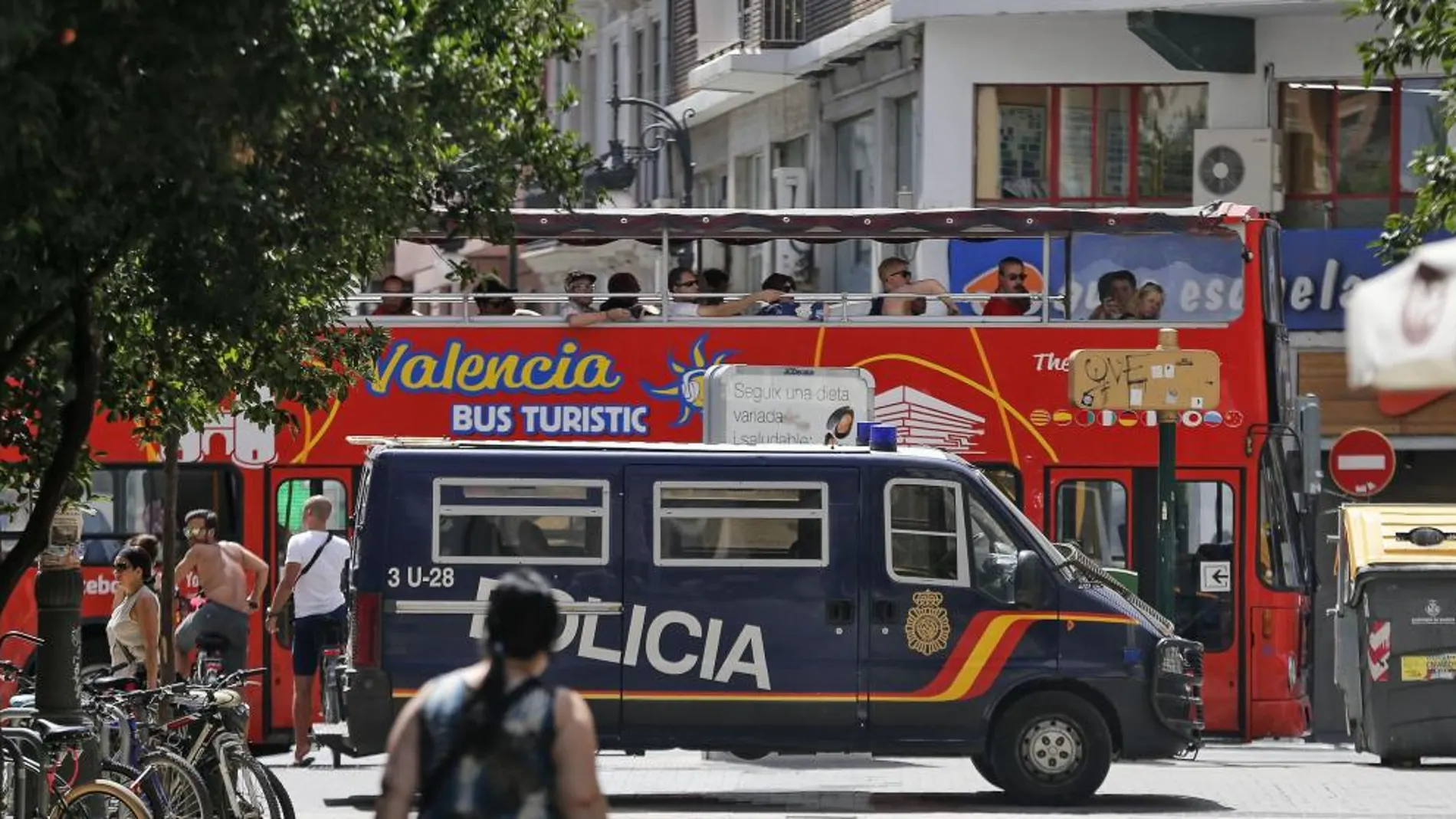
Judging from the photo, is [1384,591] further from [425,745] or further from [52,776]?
[425,745]

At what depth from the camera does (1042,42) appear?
30812 mm

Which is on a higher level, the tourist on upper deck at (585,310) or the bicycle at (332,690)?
the tourist on upper deck at (585,310)

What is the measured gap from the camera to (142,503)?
21.8 metres

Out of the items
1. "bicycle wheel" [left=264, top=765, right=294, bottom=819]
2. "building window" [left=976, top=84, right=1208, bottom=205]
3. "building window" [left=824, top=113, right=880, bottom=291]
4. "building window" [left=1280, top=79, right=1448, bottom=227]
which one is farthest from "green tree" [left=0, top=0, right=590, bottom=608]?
"building window" [left=824, top=113, right=880, bottom=291]

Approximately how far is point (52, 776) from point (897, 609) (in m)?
6.27

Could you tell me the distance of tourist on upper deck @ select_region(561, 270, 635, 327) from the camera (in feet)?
71.4

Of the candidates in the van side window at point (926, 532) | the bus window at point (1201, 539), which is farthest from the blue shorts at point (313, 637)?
the bus window at point (1201, 539)

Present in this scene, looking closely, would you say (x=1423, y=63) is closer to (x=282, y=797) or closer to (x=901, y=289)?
(x=901, y=289)

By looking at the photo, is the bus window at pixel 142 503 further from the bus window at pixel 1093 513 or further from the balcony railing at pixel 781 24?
the balcony railing at pixel 781 24

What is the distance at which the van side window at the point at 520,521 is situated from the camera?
17438mm

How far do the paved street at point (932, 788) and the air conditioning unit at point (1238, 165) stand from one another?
8.66 meters

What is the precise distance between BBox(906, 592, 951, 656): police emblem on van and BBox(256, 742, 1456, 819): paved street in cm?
97

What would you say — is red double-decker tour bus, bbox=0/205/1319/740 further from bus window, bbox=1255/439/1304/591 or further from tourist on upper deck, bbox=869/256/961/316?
tourist on upper deck, bbox=869/256/961/316

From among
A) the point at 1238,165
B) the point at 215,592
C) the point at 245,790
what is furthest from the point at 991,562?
the point at 1238,165
